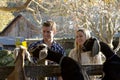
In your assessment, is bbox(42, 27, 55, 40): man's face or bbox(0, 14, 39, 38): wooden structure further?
bbox(0, 14, 39, 38): wooden structure

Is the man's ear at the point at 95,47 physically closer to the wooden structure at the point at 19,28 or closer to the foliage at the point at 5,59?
the foliage at the point at 5,59

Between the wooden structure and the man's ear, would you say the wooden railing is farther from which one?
the wooden structure

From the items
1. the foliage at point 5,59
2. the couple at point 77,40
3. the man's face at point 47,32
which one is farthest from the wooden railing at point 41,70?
the foliage at point 5,59

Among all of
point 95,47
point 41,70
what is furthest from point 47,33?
point 95,47

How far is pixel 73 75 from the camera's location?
2.17 metres

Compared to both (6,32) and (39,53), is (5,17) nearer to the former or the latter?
(6,32)

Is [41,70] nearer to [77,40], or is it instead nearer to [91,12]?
[77,40]

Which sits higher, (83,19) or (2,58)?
(83,19)

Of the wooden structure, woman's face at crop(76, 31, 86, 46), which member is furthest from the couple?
the wooden structure

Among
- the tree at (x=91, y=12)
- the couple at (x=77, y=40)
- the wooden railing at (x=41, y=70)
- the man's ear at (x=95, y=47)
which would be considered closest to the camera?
the man's ear at (x=95, y=47)

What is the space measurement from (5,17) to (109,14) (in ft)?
24.6

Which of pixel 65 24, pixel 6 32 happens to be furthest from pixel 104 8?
pixel 6 32

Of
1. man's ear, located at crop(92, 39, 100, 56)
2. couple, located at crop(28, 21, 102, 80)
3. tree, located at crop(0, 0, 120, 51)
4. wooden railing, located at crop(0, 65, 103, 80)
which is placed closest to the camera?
man's ear, located at crop(92, 39, 100, 56)

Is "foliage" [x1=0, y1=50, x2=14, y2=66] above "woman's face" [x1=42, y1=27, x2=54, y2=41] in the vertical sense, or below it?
below
